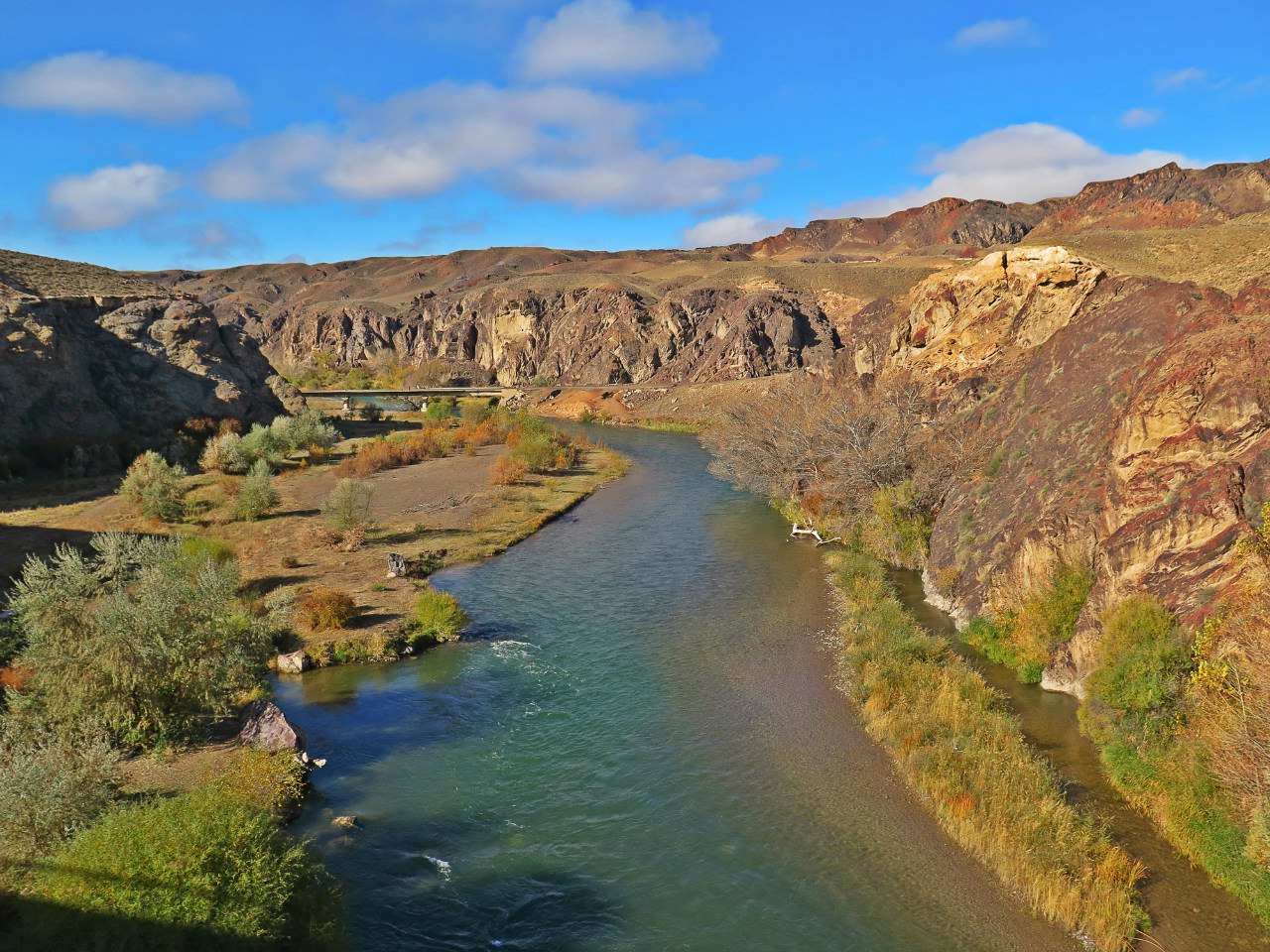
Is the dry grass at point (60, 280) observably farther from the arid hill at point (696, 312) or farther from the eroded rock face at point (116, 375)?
the arid hill at point (696, 312)

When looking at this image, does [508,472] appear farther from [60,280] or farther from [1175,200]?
[1175,200]

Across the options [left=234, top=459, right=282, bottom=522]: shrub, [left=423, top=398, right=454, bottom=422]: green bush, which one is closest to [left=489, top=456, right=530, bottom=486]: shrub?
[left=234, top=459, right=282, bottom=522]: shrub

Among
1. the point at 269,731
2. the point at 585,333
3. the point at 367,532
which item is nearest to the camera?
the point at 269,731

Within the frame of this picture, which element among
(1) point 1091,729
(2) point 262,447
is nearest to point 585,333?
(2) point 262,447

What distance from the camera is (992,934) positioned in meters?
11.9

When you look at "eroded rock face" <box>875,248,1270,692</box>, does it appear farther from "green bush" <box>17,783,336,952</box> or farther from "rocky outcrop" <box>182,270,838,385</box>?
"rocky outcrop" <box>182,270,838,385</box>

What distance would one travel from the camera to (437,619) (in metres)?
25.1

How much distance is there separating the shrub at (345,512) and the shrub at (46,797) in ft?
75.5

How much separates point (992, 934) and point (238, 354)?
75.2m

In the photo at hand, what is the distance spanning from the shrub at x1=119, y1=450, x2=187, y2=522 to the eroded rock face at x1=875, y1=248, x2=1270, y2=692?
121 ft

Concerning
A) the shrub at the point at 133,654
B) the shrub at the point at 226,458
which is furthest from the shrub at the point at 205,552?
the shrub at the point at 226,458

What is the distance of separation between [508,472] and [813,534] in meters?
23.6

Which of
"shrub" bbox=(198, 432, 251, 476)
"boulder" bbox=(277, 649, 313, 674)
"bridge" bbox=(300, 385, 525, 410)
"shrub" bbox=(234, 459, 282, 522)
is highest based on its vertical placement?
"bridge" bbox=(300, 385, 525, 410)

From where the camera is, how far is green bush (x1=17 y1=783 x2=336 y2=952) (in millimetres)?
9758
